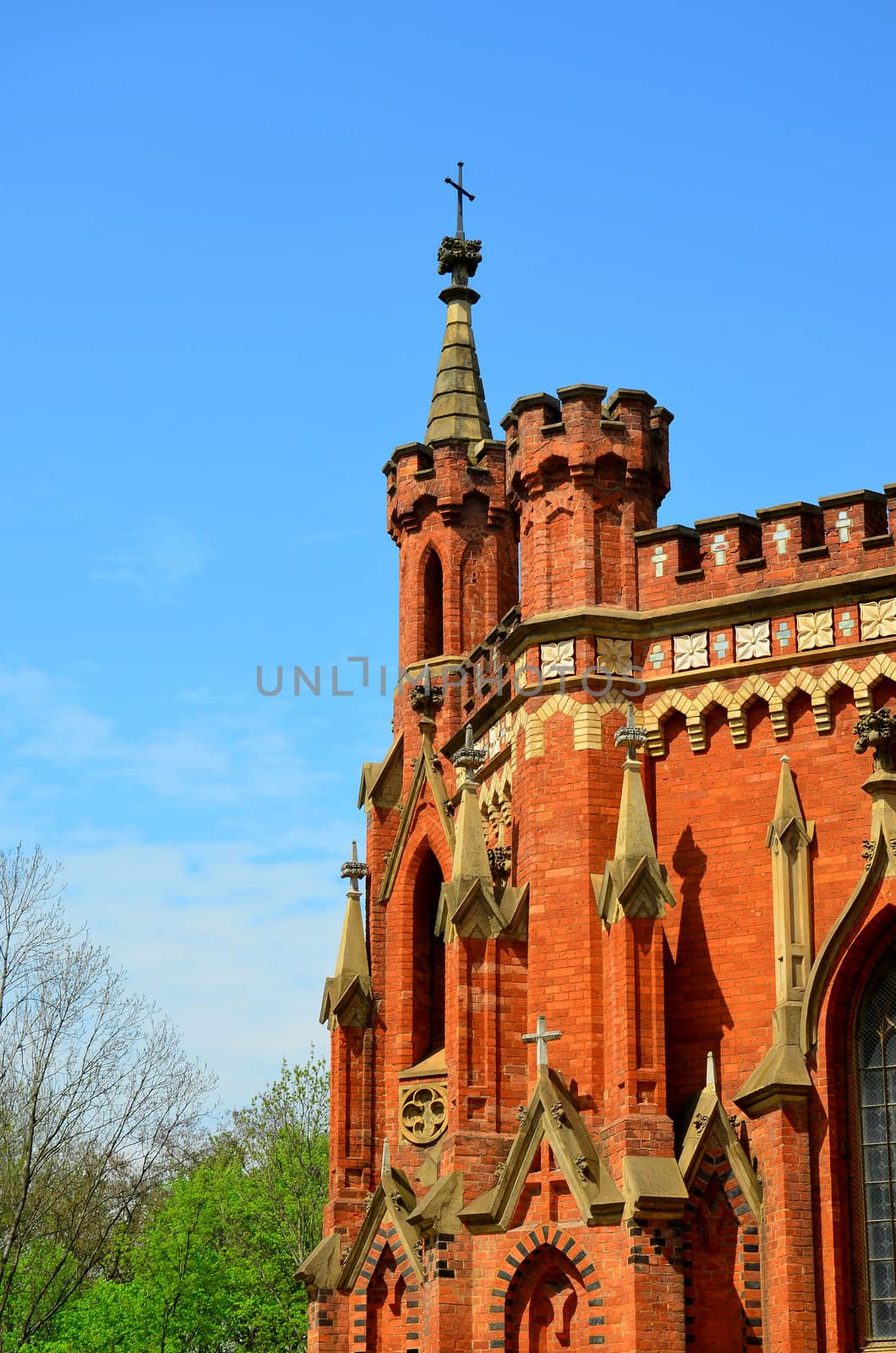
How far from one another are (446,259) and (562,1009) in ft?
41.9

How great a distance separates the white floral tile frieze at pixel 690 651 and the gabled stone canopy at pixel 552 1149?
452cm

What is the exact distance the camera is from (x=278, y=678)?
84.4 feet

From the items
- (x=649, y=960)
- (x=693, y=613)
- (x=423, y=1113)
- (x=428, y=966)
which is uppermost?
(x=693, y=613)

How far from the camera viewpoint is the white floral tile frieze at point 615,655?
22234 millimetres

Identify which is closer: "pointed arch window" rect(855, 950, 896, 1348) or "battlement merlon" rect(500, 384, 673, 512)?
"pointed arch window" rect(855, 950, 896, 1348)

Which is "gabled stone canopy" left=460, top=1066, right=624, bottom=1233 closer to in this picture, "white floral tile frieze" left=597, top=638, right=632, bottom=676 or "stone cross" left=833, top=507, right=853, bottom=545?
"white floral tile frieze" left=597, top=638, right=632, bottom=676

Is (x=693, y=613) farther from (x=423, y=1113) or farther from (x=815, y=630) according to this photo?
(x=423, y=1113)

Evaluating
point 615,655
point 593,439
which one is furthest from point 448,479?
point 615,655

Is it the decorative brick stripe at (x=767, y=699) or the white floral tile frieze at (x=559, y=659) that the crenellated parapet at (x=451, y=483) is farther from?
the decorative brick stripe at (x=767, y=699)

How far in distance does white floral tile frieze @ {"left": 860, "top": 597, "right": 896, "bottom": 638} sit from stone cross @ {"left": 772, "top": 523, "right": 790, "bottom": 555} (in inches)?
43.8

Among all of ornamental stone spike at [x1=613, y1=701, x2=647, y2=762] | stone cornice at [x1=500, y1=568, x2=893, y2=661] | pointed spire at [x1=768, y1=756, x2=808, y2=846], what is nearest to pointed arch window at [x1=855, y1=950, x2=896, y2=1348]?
pointed spire at [x1=768, y1=756, x2=808, y2=846]

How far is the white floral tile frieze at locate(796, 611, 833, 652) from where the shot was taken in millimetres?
21266

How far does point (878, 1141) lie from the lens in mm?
19734

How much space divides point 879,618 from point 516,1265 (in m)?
7.35
